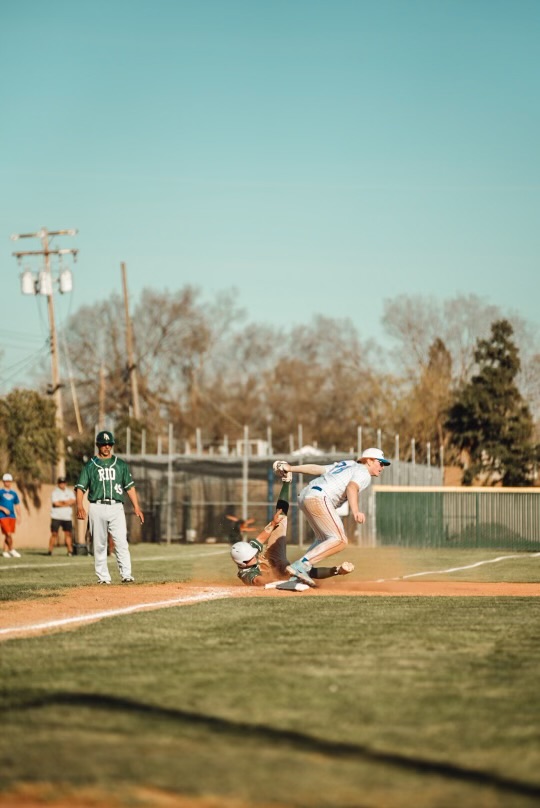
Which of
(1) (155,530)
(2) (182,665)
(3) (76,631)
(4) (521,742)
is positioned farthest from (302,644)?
(1) (155,530)

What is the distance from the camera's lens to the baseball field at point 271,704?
4.67 metres

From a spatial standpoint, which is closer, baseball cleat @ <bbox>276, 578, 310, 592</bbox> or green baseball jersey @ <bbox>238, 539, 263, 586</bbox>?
baseball cleat @ <bbox>276, 578, 310, 592</bbox>

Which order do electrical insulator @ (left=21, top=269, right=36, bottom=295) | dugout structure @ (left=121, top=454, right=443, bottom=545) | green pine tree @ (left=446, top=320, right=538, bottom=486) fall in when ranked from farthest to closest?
green pine tree @ (left=446, top=320, right=538, bottom=486) < electrical insulator @ (left=21, top=269, right=36, bottom=295) < dugout structure @ (left=121, top=454, right=443, bottom=545)

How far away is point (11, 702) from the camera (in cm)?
632

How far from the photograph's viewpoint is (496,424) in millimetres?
61312

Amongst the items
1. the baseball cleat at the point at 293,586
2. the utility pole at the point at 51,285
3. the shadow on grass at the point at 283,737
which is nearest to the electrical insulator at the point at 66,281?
the utility pole at the point at 51,285

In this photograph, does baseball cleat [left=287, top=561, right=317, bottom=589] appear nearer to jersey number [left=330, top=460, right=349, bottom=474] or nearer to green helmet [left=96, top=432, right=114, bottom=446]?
jersey number [left=330, top=460, right=349, bottom=474]

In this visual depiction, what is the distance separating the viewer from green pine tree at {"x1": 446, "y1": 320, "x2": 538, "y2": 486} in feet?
199

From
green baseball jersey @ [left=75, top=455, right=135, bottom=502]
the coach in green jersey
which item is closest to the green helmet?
the coach in green jersey

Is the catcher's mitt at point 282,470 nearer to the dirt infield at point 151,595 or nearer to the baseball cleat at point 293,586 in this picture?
the baseball cleat at point 293,586

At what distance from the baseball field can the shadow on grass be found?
0.5 inches

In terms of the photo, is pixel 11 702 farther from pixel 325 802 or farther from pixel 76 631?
pixel 76 631

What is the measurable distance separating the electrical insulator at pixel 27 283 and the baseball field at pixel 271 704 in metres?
30.2

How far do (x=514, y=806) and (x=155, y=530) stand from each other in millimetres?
34390
